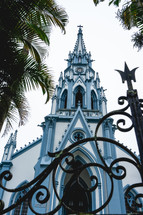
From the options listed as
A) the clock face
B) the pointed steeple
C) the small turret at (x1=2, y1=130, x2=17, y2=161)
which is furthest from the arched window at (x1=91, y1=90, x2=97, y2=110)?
the small turret at (x1=2, y1=130, x2=17, y2=161)

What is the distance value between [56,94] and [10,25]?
13.9 metres

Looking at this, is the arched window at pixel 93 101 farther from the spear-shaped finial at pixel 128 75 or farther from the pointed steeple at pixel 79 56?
the spear-shaped finial at pixel 128 75

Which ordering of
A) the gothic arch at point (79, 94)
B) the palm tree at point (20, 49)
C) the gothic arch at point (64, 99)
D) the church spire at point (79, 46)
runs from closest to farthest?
the palm tree at point (20, 49) → the gothic arch at point (64, 99) → the gothic arch at point (79, 94) → the church spire at point (79, 46)

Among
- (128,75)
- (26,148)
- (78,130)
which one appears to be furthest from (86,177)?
(128,75)

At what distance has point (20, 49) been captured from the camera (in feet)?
13.9

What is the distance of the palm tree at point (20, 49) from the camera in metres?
3.49

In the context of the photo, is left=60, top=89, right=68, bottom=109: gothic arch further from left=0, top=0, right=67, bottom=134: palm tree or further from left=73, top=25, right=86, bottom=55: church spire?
left=0, top=0, right=67, bottom=134: palm tree

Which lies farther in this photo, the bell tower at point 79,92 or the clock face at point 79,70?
the clock face at point 79,70

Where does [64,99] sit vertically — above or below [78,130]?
above

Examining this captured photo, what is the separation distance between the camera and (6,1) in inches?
128

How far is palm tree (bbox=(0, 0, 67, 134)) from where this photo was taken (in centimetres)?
349

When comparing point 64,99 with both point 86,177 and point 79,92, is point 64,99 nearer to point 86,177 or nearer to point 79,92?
point 79,92

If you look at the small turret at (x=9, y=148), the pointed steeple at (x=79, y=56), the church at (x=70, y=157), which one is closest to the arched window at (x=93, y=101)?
the church at (x=70, y=157)

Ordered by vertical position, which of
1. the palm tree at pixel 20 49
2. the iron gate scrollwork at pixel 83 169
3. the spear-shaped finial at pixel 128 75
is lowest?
the iron gate scrollwork at pixel 83 169
